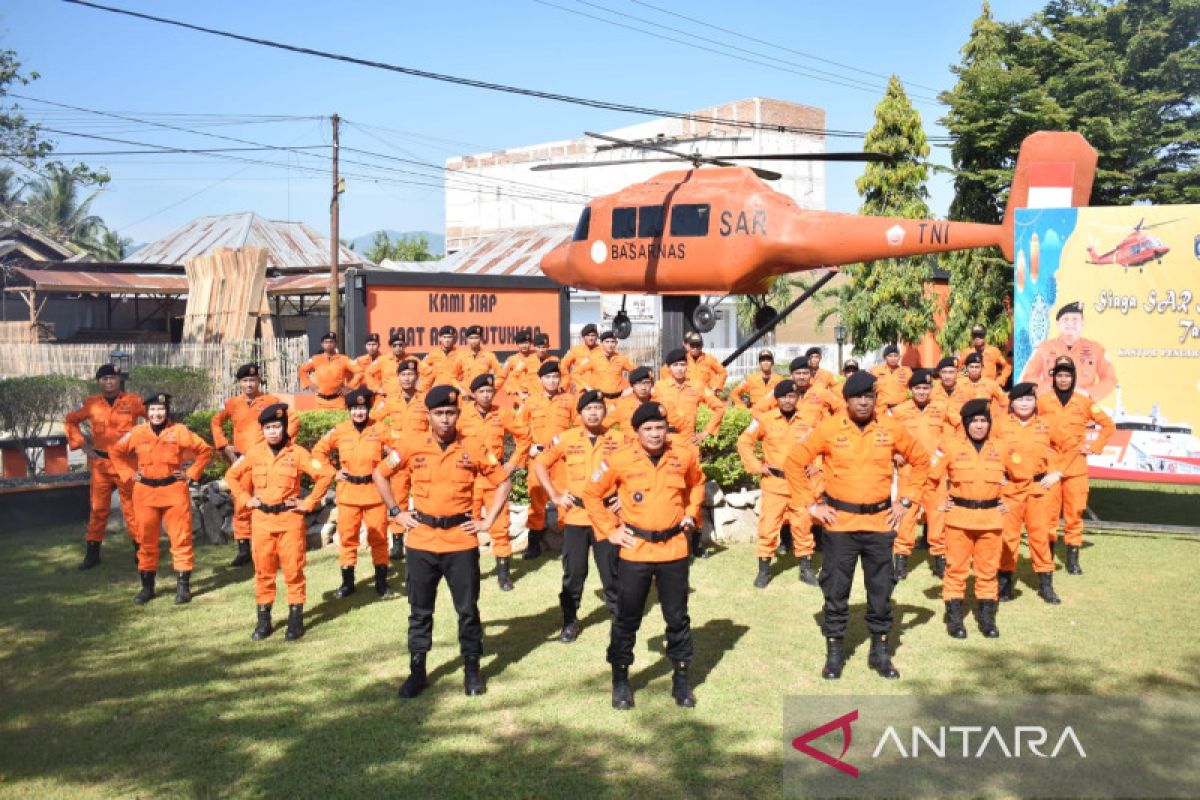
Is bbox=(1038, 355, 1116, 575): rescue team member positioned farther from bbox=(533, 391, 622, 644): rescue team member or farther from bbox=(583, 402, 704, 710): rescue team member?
bbox=(583, 402, 704, 710): rescue team member

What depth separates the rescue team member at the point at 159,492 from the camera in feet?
30.4

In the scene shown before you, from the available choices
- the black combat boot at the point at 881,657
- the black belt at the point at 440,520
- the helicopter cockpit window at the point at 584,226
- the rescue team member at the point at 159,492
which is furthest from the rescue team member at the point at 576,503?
the helicopter cockpit window at the point at 584,226

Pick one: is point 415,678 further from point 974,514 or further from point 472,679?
point 974,514

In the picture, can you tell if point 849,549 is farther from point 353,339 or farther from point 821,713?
point 353,339

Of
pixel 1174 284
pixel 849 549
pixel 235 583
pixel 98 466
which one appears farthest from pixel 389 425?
pixel 1174 284

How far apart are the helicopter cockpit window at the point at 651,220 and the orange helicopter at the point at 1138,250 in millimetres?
6495

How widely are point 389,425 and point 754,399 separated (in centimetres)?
437

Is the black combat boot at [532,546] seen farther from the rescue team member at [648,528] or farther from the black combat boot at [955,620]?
the black combat boot at [955,620]

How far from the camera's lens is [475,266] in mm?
44812

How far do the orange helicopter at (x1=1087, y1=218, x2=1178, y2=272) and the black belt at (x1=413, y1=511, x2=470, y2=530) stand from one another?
849cm

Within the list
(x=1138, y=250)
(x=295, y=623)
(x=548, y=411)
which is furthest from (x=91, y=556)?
(x=1138, y=250)

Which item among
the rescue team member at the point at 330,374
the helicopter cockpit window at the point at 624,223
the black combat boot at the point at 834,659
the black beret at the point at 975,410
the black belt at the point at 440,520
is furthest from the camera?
the helicopter cockpit window at the point at 624,223

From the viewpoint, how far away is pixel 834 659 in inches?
285

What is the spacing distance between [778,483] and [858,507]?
9.26ft
